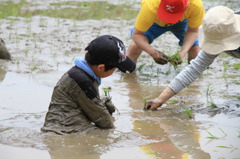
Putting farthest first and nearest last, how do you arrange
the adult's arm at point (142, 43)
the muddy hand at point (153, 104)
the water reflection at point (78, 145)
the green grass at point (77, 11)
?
the green grass at point (77, 11) < the adult's arm at point (142, 43) < the muddy hand at point (153, 104) < the water reflection at point (78, 145)

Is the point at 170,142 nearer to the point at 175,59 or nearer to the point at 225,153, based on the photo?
the point at 225,153

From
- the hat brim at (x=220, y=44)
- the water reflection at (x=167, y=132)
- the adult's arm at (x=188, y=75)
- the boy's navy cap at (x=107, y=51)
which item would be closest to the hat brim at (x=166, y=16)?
the water reflection at (x=167, y=132)

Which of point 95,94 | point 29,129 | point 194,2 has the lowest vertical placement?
point 29,129

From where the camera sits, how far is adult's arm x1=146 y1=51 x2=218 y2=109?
13.2 feet

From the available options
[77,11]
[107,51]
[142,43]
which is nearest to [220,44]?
[107,51]

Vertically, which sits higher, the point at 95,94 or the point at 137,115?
the point at 95,94

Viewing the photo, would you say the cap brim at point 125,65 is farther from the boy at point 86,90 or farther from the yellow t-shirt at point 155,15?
the yellow t-shirt at point 155,15

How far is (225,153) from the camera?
3385 millimetres

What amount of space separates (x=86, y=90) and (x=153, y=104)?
0.84 metres

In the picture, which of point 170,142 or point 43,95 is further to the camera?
point 43,95

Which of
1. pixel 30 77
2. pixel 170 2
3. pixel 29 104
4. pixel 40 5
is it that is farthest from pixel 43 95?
pixel 40 5

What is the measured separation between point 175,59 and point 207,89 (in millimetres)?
806

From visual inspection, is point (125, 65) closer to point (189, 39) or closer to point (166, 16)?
point (166, 16)

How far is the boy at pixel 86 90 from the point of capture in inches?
147
